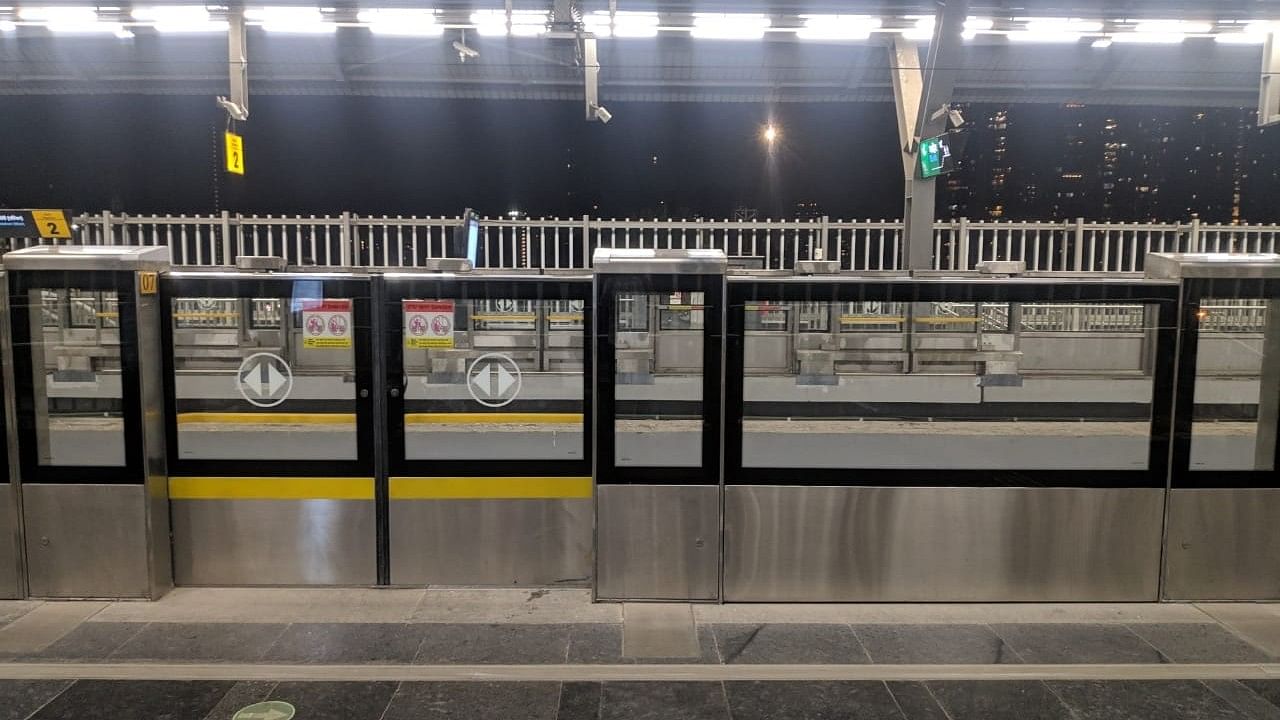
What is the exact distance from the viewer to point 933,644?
142 inches

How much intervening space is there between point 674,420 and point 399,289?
1.75m

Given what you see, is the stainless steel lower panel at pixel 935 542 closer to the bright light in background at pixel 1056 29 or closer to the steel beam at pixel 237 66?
the bright light in background at pixel 1056 29

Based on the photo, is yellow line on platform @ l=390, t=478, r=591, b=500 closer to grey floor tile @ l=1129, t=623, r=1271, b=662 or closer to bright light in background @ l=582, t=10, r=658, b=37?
grey floor tile @ l=1129, t=623, r=1271, b=662

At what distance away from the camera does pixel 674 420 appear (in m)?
4.07

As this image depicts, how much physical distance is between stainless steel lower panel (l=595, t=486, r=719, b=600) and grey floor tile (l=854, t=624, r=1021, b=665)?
892 mm

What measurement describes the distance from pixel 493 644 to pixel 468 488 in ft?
3.12

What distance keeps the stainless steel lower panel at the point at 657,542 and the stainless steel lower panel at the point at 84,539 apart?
8.52 ft

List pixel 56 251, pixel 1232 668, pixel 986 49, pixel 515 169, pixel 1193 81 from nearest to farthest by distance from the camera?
1. pixel 1232 668
2. pixel 56 251
3. pixel 986 49
4. pixel 1193 81
5. pixel 515 169

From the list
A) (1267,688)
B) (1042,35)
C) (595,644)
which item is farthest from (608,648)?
(1042,35)

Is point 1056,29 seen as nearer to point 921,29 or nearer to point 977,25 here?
point 977,25

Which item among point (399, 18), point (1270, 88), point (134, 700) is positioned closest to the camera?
point (134, 700)

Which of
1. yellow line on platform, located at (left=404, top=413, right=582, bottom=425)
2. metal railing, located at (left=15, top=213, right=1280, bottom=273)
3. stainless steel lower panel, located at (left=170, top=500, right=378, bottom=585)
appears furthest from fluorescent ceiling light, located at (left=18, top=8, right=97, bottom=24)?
yellow line on platform, located at (left=404, top=413, right=582, bottom=425)

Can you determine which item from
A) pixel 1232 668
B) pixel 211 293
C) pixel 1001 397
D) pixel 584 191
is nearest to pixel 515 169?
pixel 584 191

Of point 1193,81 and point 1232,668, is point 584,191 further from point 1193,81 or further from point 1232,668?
point 1232,668
